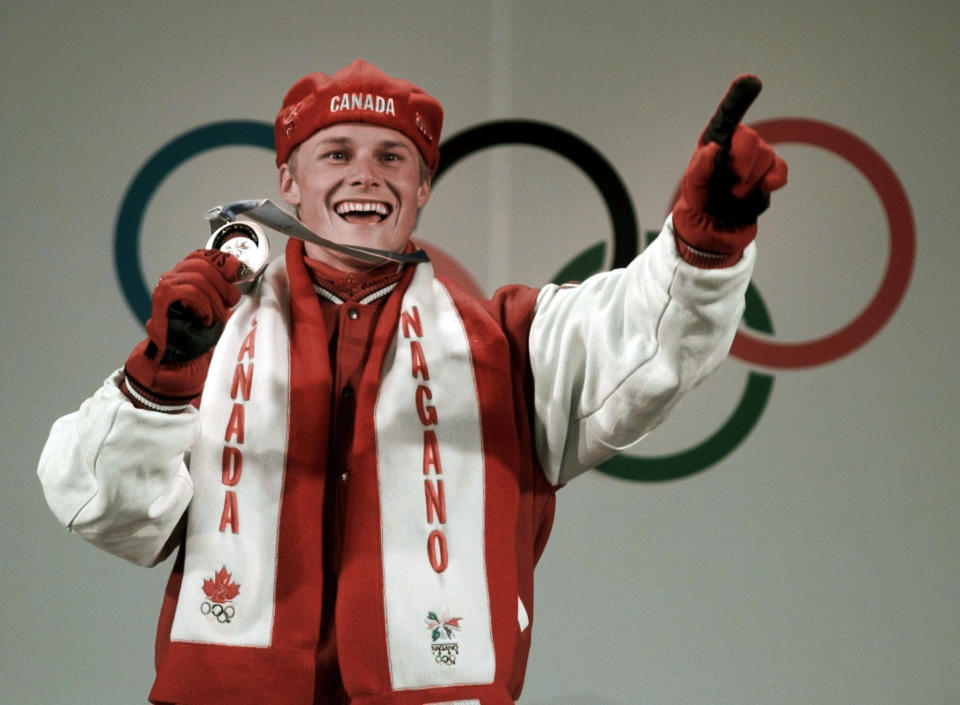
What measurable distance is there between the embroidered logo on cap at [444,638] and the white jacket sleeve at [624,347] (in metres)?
0.23

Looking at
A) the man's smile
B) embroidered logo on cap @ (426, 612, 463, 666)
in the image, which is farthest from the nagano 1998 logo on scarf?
embroidered logo on cap @ (426, 612, 463, 666)

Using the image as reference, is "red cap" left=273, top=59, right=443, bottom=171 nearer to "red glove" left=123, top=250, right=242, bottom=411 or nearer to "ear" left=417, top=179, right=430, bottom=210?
"ear" left=417, top=179, right=430, bottom=210

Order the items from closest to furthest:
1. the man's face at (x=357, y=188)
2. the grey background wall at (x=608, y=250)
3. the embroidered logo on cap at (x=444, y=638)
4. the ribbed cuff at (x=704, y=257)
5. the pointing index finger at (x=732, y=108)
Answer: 1. the pointing index finger at (x=732, y=108)
2. the ribbed cuff at (x=704, y=257)
3. the embroidered logo on cap at (x=444, y=638)
4. the man's face at (x=357, y=188)
5. the grey background wall at (x=608, y=250)

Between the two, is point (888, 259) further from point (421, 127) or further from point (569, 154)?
point (421, 127)

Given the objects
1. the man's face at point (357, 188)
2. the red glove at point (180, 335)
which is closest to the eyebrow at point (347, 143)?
the man's face at point (357, 188)

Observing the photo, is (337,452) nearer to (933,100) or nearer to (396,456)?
(396,456)

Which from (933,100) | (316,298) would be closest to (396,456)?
(316,298)

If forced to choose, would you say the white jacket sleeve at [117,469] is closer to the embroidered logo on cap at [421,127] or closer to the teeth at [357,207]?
the teeth at [357,207]

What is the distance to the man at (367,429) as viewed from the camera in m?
1.03

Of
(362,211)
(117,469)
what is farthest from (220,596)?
(362,211)

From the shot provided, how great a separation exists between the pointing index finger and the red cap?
479 mm

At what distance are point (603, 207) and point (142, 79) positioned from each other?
85cm

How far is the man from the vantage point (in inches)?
40.4

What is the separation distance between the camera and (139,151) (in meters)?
1.93
